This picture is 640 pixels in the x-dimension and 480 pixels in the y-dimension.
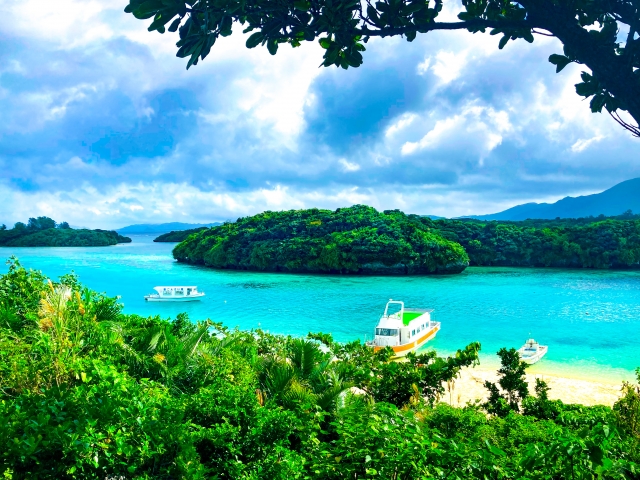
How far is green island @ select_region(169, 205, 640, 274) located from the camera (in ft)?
208

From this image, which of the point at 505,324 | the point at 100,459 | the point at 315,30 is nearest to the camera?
the point at 315,30

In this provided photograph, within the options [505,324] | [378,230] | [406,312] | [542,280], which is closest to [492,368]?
[406,312]

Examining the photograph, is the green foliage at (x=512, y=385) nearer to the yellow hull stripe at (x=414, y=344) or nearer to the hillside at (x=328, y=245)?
the yellow hull stripe at (x=414, y=344)

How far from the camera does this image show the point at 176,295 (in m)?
39.0

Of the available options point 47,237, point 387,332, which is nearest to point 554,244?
point 387,332

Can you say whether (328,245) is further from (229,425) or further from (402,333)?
(229,425)

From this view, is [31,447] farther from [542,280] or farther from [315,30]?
[542,280]

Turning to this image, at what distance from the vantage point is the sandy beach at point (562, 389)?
1471 cm

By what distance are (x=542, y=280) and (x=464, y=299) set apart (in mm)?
20402

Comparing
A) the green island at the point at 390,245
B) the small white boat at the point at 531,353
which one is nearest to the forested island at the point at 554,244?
the green island at the point at 390,245

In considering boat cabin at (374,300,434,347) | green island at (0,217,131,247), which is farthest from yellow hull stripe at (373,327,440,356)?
green island at (0,217,131,247)

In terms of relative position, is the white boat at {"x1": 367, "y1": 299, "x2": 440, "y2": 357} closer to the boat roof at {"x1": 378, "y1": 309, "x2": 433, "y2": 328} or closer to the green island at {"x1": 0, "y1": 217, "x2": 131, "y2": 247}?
the boat roof at {"x1": 378, "y1": 309, "x2": 433, "y2": 328}

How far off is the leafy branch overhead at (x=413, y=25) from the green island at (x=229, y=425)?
7.02 ft

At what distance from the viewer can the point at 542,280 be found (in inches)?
2110
